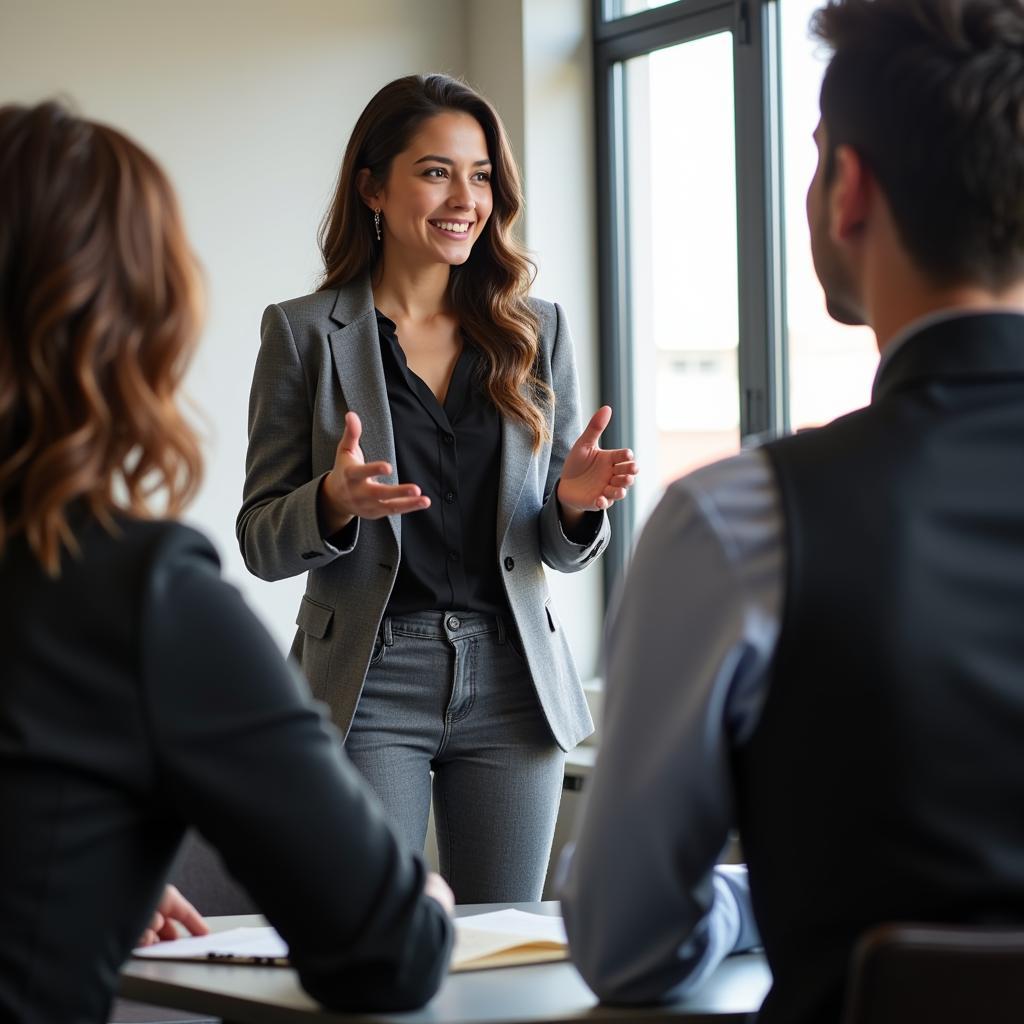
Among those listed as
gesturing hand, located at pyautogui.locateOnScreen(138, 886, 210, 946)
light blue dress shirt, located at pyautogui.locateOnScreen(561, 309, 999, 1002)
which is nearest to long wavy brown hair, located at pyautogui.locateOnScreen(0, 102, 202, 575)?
light blue dress shirt, located at pyautogui.locateOnScreen(561, 309, 999, 1002)

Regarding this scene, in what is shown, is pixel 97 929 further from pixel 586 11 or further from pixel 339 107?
pixel 586 11

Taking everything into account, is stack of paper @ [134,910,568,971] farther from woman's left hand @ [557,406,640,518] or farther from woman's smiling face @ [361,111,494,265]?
woman's smiling face @ [361,111,494,265]

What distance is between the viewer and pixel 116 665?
3.30 ft

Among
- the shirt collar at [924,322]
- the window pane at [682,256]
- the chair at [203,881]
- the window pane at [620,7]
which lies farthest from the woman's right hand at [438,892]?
the window pane at [620,7]

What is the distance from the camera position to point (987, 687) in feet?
3.27

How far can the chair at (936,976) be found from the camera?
0.90 m

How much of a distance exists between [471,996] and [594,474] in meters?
1.26

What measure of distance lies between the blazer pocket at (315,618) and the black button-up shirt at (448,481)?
12 centimetres

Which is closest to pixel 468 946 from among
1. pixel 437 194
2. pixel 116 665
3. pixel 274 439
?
pixel 116 665

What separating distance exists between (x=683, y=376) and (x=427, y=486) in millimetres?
2292

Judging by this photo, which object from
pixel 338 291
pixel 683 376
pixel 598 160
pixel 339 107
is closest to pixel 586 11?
pixel 598 160

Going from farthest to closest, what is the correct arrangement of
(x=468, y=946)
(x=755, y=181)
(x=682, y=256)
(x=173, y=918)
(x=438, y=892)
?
1. (x=682, y=256)
2. (x=755, y=181)
3. (x=173, y=918)
4. (x=468, y=946)
5. (x=438, y=892)

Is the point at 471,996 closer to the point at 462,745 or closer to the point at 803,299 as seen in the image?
the point at 462,745

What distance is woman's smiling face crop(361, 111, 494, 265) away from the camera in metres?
2.56
